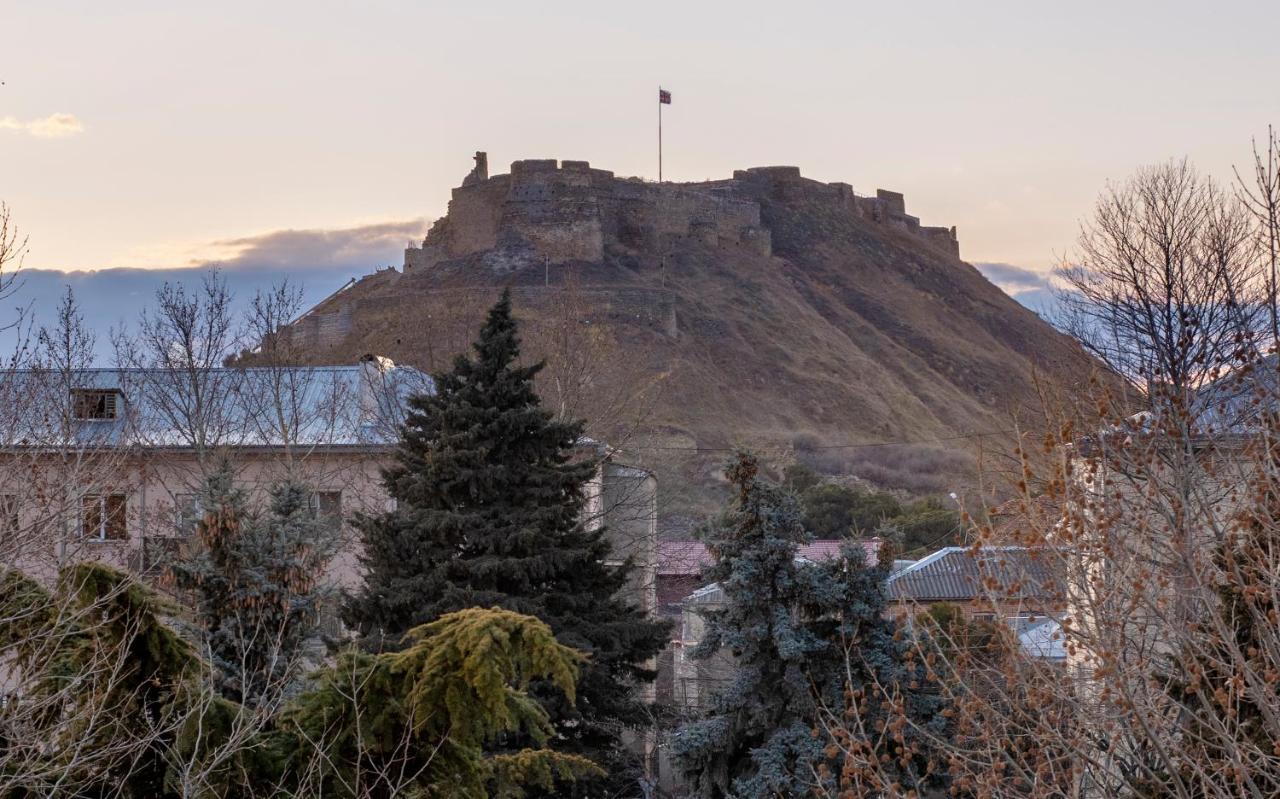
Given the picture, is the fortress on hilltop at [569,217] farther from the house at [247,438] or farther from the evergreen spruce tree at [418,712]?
the evergreen spruce tree at [418,712]

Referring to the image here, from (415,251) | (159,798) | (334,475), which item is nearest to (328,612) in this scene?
(334,475)

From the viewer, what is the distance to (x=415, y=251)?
88625 millimetres

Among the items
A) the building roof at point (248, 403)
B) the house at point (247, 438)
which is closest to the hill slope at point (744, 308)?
the building roof at point (248, 403)

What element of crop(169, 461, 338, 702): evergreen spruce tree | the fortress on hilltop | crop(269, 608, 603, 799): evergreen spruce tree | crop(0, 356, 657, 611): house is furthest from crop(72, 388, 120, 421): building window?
the fortress on hilltop

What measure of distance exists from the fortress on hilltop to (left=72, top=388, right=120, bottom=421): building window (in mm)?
56865

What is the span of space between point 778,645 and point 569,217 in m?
72.9

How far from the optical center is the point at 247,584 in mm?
13141

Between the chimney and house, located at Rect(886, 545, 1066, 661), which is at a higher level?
the chimney

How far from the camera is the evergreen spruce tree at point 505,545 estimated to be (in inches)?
605

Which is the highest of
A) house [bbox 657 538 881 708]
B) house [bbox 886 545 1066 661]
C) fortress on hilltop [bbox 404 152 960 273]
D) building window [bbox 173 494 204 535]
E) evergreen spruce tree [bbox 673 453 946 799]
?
fortress on hilltop [bbox 404 152 960 273]

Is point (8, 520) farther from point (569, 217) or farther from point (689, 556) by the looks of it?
point (569, 217)

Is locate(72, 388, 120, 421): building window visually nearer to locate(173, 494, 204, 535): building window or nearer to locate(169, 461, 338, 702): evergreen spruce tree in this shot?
locate(173, 494, 204, 535): building window

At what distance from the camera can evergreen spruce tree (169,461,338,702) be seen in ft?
41.9

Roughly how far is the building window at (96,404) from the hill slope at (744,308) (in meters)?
28.2
